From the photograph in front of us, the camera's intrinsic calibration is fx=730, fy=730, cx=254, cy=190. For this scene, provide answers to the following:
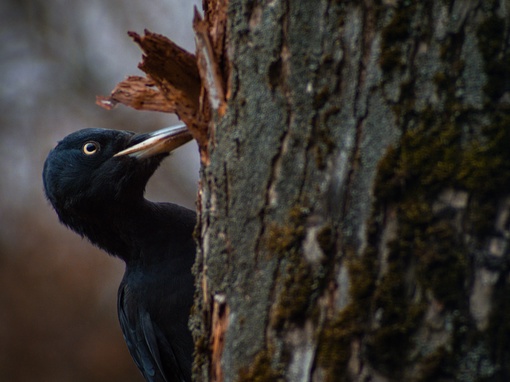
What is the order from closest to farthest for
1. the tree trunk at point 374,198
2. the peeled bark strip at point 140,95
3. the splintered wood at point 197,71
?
1. the tree trunk at point 374,198
2. the splintered wood at point 197,71
3. the peeled bark strip at point 140,95

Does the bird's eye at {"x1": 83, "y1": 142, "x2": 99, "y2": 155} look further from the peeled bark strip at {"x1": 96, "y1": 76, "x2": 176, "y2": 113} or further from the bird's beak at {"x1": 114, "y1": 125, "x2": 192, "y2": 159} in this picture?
the peeled bark strip at {"x1": 96, "y1": 76, "x2": 176, "y2": 113}

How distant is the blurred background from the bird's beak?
400cm

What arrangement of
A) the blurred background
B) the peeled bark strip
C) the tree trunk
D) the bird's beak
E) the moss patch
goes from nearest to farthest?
the tree trunk
the moss patch
the peeled bark strip
the bird's beak
the blurred background

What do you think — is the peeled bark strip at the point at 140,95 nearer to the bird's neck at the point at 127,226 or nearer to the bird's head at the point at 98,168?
the bird's head at the point at 98,168

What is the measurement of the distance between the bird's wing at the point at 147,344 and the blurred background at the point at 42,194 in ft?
12.2

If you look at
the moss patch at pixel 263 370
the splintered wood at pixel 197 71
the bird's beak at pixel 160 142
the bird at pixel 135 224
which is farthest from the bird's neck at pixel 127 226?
the moss patch at pixel 263 370

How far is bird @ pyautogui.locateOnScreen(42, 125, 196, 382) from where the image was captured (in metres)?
3.94

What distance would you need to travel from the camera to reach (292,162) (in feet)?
6.18

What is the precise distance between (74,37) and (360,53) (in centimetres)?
734

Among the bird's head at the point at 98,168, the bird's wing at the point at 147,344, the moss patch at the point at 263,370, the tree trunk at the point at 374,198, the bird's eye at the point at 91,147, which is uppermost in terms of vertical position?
the bird's eye at the point at 91,147

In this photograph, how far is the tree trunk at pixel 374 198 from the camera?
1.65 m

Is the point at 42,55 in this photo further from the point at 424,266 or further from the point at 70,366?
the point at 424,266

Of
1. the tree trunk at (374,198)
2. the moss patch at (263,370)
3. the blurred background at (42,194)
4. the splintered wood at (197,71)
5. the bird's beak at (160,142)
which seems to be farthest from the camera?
the blurred background at (42,194)

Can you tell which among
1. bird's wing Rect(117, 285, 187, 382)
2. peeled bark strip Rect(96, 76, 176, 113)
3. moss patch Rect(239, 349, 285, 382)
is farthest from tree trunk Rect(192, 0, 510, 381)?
bird's wing Rect(117, 285, 187, 382)
